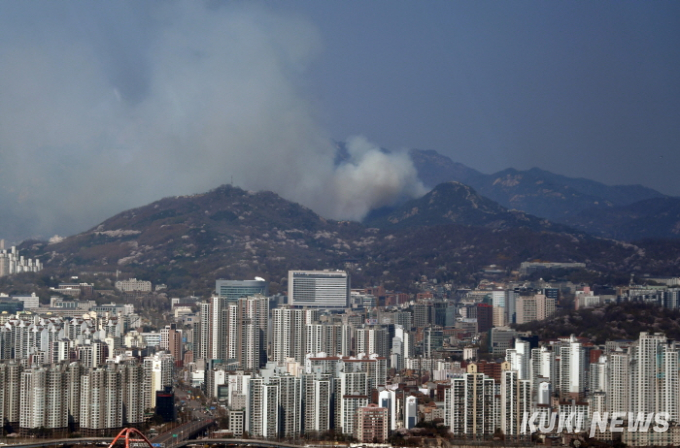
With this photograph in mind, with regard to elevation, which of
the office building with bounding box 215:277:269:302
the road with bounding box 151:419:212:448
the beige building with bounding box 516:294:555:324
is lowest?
the road with bounding box 151:419:212:448

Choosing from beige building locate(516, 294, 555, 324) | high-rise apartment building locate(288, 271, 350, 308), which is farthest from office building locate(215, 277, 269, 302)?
beige building locate(516, 294, 555, 324)

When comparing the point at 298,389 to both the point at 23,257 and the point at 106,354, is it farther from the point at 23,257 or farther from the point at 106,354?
the point at 23,257

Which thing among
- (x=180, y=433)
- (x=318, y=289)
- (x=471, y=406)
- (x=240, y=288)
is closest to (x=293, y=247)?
(x=318, y=289)

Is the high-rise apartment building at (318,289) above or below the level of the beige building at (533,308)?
above

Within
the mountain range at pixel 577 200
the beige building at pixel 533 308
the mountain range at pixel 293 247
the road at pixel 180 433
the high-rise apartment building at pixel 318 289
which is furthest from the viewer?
the mountain range at pixel 577 200

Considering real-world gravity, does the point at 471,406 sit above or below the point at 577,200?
below

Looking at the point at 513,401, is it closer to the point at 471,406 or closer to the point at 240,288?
the point at 471,406

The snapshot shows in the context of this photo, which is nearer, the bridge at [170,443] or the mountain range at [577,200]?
the bridge at [170,443]

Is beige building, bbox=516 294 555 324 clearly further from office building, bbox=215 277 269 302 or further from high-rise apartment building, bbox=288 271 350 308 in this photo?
office building, bbox=215 277 269 302

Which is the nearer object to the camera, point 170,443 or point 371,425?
point 170,443

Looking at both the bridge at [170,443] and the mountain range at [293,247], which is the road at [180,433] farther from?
the mountain range at [293,247]

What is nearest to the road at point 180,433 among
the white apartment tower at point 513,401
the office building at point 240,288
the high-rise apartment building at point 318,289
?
the white apartment tower at point 513,401

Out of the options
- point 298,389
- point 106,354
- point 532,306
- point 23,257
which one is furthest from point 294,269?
point 298,389
